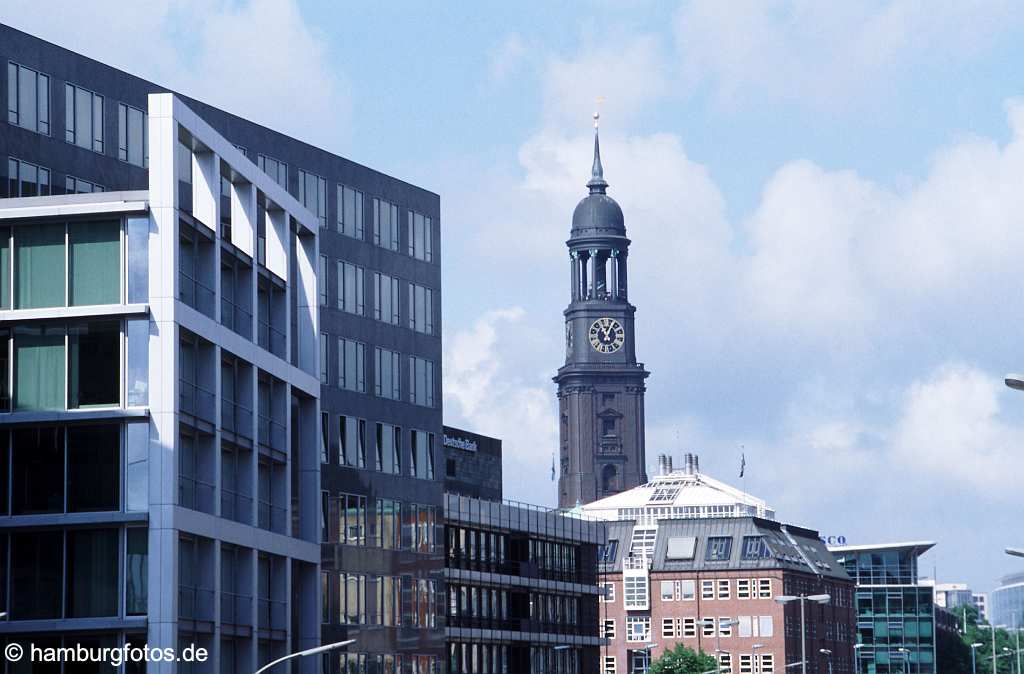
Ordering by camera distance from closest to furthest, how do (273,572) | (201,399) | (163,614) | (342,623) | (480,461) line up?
(163,614), (201,399), (273,572), (342,623), (480,461)

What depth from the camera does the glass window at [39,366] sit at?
221 ft

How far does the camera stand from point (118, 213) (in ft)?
222

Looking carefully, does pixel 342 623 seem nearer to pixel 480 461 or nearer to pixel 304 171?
pixel 304 171

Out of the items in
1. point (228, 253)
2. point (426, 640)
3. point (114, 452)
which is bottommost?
point (426, 640)

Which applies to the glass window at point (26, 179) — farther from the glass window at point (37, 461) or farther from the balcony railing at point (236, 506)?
the glass window at point (37, 461)

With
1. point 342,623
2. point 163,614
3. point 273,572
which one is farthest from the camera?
point 342,623

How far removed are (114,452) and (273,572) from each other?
15.2 m

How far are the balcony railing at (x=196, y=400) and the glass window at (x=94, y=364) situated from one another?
6.81 feet

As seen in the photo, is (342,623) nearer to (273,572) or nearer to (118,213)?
(273,572)

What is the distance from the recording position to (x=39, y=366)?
6762 cm

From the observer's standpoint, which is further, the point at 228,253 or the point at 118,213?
the point at 228,253

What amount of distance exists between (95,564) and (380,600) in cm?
3420

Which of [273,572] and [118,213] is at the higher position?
[118,213]

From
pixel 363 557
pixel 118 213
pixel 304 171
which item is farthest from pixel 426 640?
pixel 118 213
